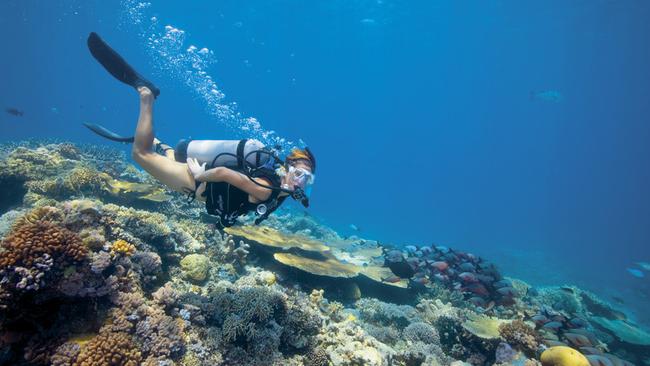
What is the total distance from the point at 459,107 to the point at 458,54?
4956 cm

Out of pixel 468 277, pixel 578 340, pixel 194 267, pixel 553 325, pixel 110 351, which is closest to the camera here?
pixel 110 351

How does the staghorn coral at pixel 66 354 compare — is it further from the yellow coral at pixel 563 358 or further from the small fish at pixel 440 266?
the small fish at pixel 440 266

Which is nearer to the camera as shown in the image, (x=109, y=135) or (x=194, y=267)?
(x=194, y=267)

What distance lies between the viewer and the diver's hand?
4.93 meters

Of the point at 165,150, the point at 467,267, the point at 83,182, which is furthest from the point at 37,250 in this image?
the point at 467,267

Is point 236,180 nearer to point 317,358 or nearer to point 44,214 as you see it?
point 44,214

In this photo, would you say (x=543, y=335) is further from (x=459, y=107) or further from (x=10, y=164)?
(x=459, y=107)

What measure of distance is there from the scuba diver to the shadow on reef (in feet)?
4.27

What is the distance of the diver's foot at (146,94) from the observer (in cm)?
591

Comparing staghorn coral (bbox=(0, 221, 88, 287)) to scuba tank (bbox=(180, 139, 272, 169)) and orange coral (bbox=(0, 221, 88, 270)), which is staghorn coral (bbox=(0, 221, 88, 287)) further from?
scuba tank (bbox=(180, 139, 272, 169))

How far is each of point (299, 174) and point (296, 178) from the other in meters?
0.08

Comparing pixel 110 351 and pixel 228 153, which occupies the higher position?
pixel 228 153

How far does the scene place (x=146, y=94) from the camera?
5.96 m

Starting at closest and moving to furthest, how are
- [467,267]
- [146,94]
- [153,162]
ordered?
[153,162] → [146,94] → [467,267]
